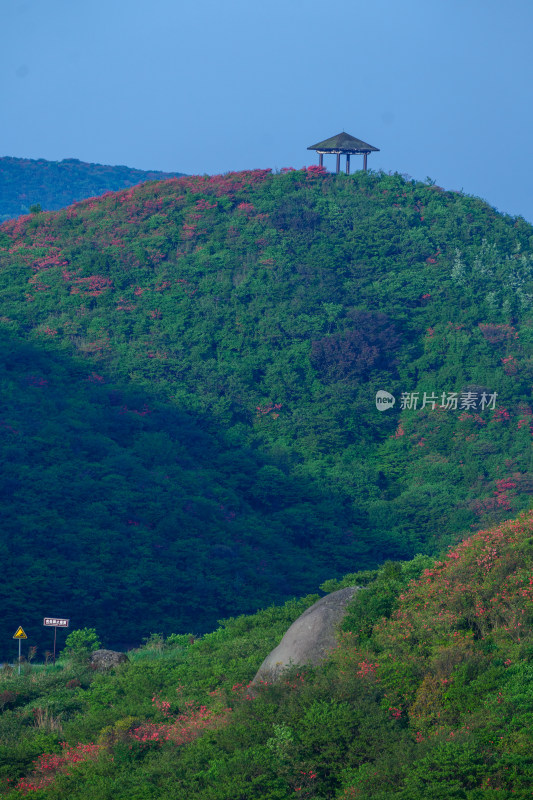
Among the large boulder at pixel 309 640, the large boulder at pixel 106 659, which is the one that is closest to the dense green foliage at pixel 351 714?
the large boulder at pixel 309 640

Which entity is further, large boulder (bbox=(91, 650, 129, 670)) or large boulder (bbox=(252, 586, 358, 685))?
large boulder (bbox=(91, 650, 129, 670))

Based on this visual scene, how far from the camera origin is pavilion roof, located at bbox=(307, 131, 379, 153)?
209 feet

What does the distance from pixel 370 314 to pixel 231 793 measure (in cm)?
4419

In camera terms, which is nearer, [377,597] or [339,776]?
[339,776]

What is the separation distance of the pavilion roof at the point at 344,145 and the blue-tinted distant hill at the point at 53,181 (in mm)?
46988

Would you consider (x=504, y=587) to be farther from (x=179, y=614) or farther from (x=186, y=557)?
(x=186, y=557)

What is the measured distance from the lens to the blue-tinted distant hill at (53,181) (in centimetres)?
10475

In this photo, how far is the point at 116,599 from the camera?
123 ft

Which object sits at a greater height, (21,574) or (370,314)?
(370,314)

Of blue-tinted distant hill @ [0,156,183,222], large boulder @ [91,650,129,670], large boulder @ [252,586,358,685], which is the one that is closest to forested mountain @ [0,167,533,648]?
large boulder @ [91,650,129,670]

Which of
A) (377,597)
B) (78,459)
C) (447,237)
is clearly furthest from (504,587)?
(447,237)

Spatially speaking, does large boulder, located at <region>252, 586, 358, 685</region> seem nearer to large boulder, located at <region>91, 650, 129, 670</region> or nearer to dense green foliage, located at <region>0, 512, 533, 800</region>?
dense green foliage, located at <region>0, 512, 533, 800</region>

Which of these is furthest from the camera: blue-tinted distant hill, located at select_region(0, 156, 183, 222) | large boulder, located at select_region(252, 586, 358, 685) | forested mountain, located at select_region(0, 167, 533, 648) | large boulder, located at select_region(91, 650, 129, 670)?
blue-tinted distant hill, located at select_region(0, 156, 183, 222)

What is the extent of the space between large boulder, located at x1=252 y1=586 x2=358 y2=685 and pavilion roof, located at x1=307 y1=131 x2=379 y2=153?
48.3 meters
